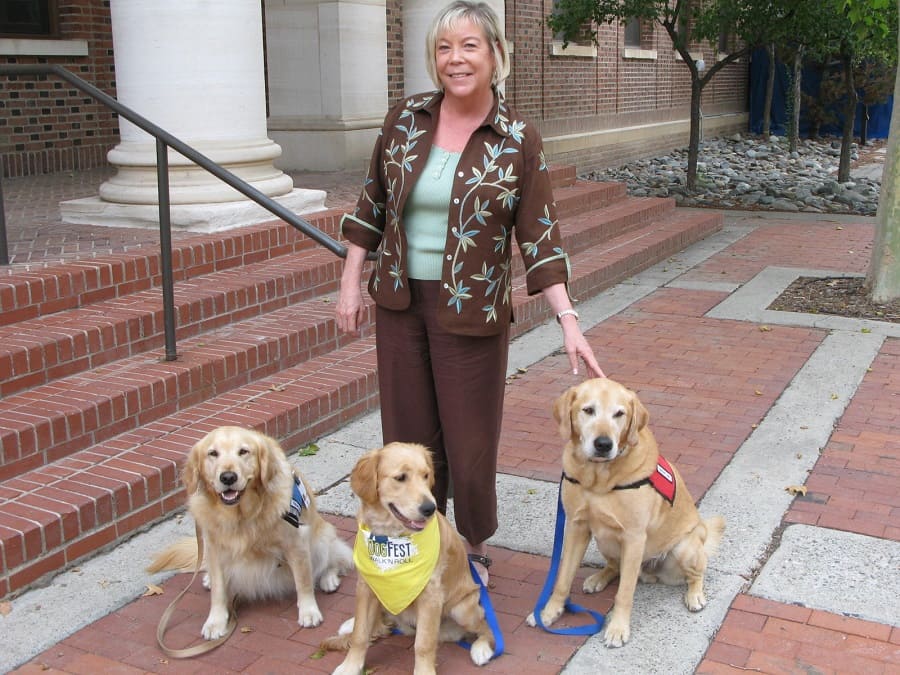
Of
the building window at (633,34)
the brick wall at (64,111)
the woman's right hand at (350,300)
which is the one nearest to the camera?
the woman's right hand at (350,300)

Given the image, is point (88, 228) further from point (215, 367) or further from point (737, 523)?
point (737, 523)

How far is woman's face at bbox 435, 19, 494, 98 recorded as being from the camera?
3373mm

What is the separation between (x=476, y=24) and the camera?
11.1 feet

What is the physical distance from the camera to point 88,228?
708 centimetres

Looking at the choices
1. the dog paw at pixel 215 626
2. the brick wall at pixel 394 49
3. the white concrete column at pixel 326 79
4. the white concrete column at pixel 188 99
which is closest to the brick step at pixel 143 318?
the white concrete column at pixel 188 99

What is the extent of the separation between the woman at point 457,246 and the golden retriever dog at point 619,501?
0.15 m

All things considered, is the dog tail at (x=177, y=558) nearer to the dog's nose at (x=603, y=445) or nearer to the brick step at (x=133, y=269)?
the dog's nose at (x=603, y=445)

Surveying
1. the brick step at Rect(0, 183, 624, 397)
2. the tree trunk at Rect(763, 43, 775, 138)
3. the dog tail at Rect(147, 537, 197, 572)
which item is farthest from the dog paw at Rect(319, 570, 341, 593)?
the tree trunk at Rect(763, 43, 775, 138)

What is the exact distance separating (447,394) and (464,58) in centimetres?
119

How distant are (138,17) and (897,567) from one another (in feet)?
18.9

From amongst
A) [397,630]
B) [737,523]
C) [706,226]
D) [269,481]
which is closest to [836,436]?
[737,523]

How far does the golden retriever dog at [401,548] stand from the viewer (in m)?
3.12

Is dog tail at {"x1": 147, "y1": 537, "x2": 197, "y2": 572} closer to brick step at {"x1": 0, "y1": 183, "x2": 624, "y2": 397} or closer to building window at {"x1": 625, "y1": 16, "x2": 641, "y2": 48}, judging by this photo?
brick step at {"x1": 0, "y1": 183, "x2": 624, "y2": 397}

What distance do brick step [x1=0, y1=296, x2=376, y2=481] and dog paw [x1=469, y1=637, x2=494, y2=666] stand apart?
2.17 meters
